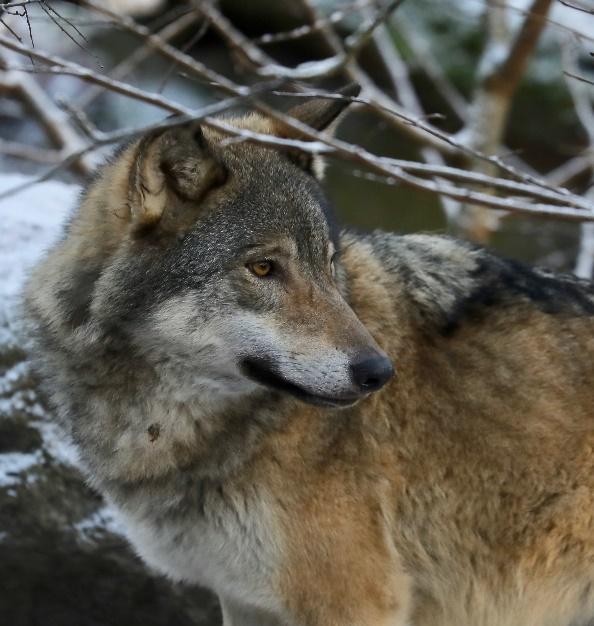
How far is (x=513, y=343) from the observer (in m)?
3.72

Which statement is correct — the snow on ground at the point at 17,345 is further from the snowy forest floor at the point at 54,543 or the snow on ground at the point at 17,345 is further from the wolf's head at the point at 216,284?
the wolf's head at the point at 216,284

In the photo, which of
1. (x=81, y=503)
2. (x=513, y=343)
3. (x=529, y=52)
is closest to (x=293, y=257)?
(x=513, y=343)

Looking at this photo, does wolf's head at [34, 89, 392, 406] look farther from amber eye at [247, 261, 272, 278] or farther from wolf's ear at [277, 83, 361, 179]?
wolf's ear at [277, 83, 361, 179]

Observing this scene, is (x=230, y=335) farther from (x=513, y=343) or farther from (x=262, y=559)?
(x=513, y=343)

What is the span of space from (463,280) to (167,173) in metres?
1.31

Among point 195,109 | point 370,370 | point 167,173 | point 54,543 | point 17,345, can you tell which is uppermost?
point 167,173

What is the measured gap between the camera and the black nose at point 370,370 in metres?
3.09

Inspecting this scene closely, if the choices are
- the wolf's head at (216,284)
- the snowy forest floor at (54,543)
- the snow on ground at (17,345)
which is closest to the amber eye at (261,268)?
the wolf's head at (216,284)

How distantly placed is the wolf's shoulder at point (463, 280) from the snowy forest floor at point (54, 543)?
6.22 ft

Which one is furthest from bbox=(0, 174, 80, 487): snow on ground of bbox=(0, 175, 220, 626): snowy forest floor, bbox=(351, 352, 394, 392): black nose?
bbox=(351, 352, 394, 392): black nose

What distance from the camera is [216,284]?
3.24 meters

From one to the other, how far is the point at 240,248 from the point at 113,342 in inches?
22.2

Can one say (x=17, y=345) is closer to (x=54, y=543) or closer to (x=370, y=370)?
(x=54, y=543)

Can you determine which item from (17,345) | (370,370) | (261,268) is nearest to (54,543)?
(17,345)
